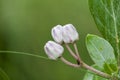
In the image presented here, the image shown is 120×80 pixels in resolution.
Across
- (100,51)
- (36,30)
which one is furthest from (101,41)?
(36,30)

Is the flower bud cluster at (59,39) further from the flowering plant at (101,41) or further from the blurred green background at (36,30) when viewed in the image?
the blurred green background at (36,30)

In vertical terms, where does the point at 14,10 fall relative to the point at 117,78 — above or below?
below

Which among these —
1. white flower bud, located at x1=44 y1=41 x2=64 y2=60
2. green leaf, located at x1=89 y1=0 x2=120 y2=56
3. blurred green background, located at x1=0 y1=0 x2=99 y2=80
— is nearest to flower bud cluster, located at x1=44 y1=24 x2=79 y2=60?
white flower bud, located at x1=44 y1=41 x2=64 y2=60

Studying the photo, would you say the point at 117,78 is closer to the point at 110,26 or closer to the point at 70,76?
the point at 110,26

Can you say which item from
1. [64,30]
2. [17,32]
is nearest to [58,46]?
[64,30]

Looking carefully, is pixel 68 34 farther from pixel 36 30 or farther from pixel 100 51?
pixel 36 30

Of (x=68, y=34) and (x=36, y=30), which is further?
(x=36, y=30)
